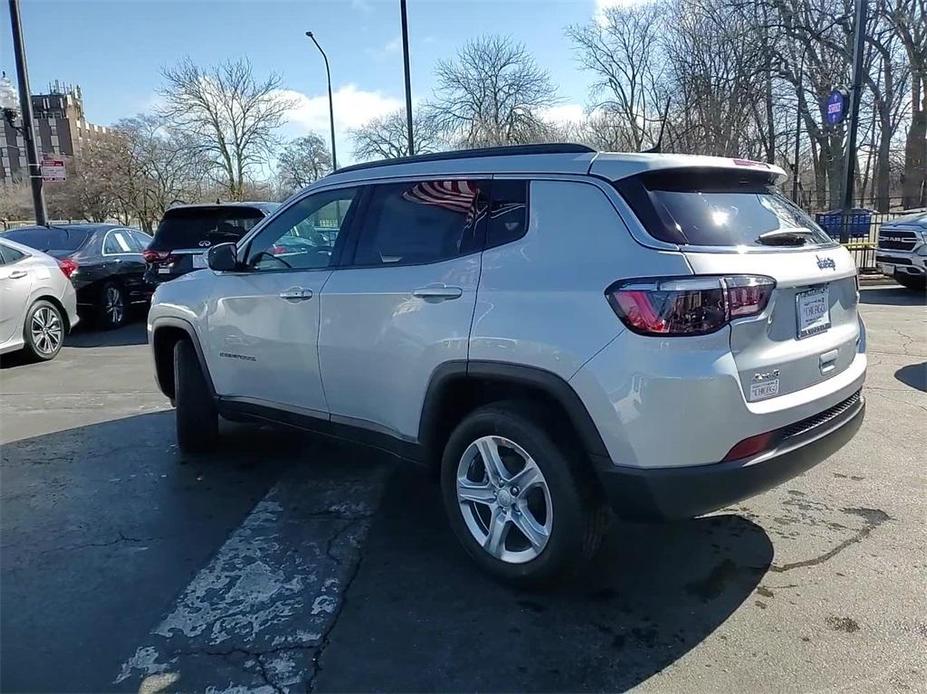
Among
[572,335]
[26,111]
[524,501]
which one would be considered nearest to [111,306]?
[26,111]

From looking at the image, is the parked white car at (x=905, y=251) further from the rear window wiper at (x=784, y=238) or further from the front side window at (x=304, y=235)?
the front side window at (x=304, y=235)

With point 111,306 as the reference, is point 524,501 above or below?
below

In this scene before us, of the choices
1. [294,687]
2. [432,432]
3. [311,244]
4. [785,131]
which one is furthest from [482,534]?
[785,131]

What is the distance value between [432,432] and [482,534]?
0.51m

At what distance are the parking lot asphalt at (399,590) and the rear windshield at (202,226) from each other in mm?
5303

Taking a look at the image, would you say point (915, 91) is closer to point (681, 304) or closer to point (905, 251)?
point (905, 251)

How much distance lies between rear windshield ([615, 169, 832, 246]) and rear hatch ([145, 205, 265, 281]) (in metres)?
7.61

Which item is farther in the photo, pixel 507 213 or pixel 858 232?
pixel 858 232

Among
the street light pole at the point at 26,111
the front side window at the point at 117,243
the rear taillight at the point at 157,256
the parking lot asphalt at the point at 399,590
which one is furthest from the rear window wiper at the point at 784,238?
the street light pole at the point at 26,111

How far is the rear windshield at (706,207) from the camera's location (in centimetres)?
266

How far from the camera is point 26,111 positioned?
12.4 meters

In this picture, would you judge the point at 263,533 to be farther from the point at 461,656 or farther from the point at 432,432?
the point at 461,656

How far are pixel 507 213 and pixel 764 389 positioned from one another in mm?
1262

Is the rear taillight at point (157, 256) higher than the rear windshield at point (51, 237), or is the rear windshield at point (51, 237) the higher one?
the rear windshield at point (51, 237)
